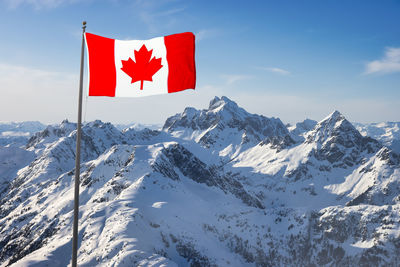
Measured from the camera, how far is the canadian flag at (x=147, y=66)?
2580 centimetres

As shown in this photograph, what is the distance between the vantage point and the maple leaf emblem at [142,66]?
26.6 m

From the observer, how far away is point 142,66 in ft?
88.4

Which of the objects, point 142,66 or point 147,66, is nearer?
point 142,66

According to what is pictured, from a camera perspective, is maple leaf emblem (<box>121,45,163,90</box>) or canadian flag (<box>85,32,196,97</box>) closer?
canadian flag (<box>85,32,196,97</box>)

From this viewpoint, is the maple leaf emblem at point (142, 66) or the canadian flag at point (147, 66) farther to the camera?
the maple leaf emblem at point (142, 66)

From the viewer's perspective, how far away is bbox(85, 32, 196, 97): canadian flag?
84.6 feet

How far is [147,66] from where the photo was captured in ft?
89.1

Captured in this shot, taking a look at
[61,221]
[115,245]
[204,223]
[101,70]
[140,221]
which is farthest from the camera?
[204,223]

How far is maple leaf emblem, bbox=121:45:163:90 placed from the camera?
26.6m

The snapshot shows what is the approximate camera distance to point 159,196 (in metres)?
194

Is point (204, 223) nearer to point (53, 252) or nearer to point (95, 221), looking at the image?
point (95, 221)

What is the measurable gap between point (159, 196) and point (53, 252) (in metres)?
69.4

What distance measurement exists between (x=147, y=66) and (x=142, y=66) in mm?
451

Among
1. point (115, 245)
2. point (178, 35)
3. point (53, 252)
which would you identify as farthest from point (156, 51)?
point (53, 252)
